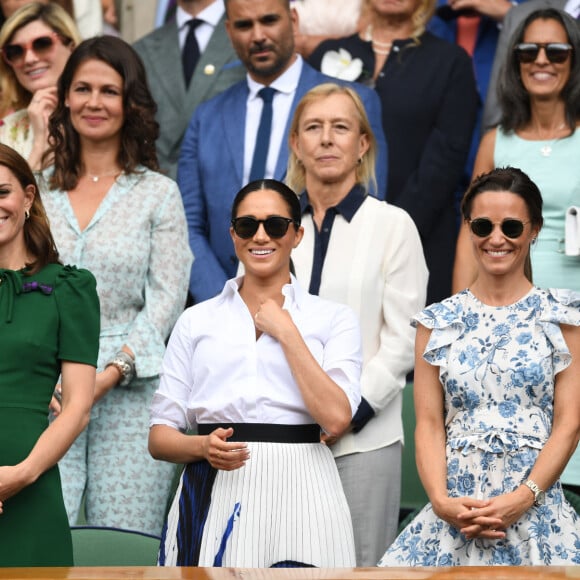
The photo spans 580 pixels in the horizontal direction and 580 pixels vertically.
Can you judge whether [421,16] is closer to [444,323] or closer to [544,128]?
[544,128]

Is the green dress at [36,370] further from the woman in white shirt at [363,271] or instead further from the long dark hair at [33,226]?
the woman in white shirt at [363,271]

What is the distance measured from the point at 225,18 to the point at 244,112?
36.1 inches

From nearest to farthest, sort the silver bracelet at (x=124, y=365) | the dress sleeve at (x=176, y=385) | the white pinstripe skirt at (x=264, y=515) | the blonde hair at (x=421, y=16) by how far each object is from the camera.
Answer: the white pinstripe skirt at (x=264, y=515) < the dress sleeve at (x=176, y=385) < the silver bracelet at (x=124, y=365) < the blonde hair at (x=421, y=16)

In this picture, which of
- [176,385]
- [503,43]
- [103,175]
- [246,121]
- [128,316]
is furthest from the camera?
[503,43]

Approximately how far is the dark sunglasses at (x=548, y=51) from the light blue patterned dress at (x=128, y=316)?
1.58 metres

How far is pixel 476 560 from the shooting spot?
4.08m

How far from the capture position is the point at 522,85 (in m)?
5.82

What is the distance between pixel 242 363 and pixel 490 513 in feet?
2.78

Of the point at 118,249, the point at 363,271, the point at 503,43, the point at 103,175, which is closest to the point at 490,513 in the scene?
the point at 363,271

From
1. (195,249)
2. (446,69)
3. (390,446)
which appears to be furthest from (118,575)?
(446,69)

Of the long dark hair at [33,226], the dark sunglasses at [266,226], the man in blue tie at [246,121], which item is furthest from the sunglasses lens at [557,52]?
the long dark hair at [33,226]

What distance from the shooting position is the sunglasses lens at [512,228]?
4324mm

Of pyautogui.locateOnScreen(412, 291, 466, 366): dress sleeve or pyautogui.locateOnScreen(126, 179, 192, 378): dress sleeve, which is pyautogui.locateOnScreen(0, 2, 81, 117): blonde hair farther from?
pyautogui.locateOnScreen(412, 291, 466, 366): dress sleeve

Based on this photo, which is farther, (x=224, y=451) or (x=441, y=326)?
(x=441, y=326)
